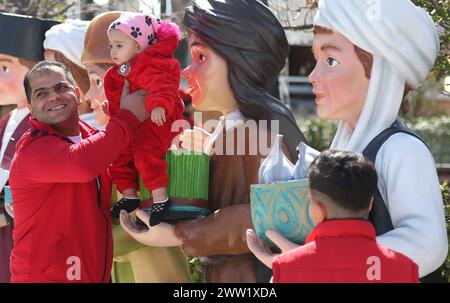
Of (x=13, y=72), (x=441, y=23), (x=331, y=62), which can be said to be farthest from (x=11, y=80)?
(x=441, y=23)

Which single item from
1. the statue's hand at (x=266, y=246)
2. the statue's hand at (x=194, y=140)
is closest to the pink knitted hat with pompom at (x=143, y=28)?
the statue's hand at (x=194, y=140)

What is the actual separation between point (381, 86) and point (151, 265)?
168 cm

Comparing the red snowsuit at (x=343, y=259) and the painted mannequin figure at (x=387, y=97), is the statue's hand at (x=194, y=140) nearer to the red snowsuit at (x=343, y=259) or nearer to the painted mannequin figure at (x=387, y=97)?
the painted mannequin figure at (x=387, y=97)

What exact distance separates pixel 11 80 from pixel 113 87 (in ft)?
4.76

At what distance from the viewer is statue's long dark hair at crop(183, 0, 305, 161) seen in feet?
12.4

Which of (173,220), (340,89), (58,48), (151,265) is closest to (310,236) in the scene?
(340,89)

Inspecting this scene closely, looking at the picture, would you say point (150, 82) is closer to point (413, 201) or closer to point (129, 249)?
point (129, 249)

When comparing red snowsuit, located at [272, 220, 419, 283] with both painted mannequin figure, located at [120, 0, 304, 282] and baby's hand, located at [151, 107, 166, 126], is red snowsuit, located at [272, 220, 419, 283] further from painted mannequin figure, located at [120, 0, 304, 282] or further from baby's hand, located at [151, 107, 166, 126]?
baby's hand, located at [151, 107, 166, 126]

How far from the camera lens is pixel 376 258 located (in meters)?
2.75

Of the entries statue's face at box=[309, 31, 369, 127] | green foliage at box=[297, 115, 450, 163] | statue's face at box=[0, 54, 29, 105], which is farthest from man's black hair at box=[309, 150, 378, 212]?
green foliage at box=[297, 115, 450, 163]

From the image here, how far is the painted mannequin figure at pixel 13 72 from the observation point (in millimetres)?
4844

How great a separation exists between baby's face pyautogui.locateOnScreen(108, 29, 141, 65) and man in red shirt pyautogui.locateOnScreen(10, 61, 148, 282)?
172 millimetres

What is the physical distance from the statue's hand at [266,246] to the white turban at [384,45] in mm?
510

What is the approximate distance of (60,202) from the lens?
12.2 feet
